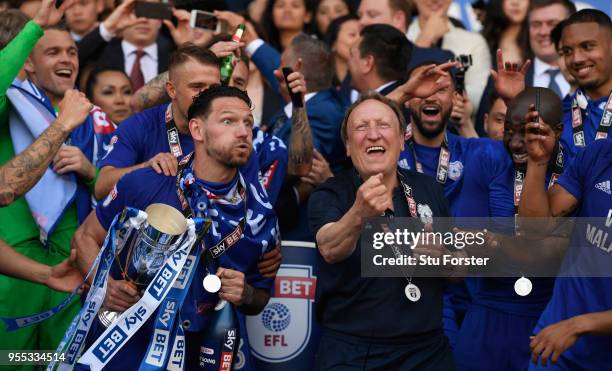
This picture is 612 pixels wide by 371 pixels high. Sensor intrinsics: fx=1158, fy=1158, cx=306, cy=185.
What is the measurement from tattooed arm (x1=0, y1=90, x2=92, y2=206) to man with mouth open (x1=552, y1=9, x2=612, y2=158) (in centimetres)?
314

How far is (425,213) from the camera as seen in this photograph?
6.64 metres

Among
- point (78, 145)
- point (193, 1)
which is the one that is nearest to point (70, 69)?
point (78, 145)

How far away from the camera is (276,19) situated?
1069 centimetres

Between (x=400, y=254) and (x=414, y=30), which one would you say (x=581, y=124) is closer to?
(x=400, y=254)

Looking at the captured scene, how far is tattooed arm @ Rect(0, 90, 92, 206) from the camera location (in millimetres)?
7020

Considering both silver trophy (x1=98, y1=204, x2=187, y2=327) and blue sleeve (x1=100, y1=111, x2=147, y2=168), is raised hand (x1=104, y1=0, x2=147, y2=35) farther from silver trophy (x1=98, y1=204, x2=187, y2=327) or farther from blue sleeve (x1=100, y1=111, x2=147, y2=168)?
silver trophy (x1=98, y1=204, x2=187, y2=327)

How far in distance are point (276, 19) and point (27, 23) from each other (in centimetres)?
363

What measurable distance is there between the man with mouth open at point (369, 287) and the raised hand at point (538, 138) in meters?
0.63

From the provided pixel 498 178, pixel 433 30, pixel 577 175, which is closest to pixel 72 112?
pixel 498 178

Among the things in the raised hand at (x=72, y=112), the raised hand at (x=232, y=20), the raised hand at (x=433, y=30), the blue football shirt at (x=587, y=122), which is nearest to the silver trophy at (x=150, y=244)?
the raised hand at (x=72, y=112)

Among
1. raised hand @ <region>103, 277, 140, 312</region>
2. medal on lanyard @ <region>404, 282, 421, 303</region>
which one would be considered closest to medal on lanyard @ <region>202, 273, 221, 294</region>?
raised hand @ <region>103, 277, 140, 312</region>

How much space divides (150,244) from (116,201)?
73 cm

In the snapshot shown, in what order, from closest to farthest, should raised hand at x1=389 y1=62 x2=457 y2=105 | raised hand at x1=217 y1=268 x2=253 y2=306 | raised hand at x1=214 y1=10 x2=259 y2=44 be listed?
raised hand at x1=217 y1=268 x2=253 y2=306 < raised hand at x1=389 y1=62 x2=457 y2=105 < raised hand at x1=214 y1=10 x2=259 y2=44

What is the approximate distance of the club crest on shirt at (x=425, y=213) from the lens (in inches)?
260
